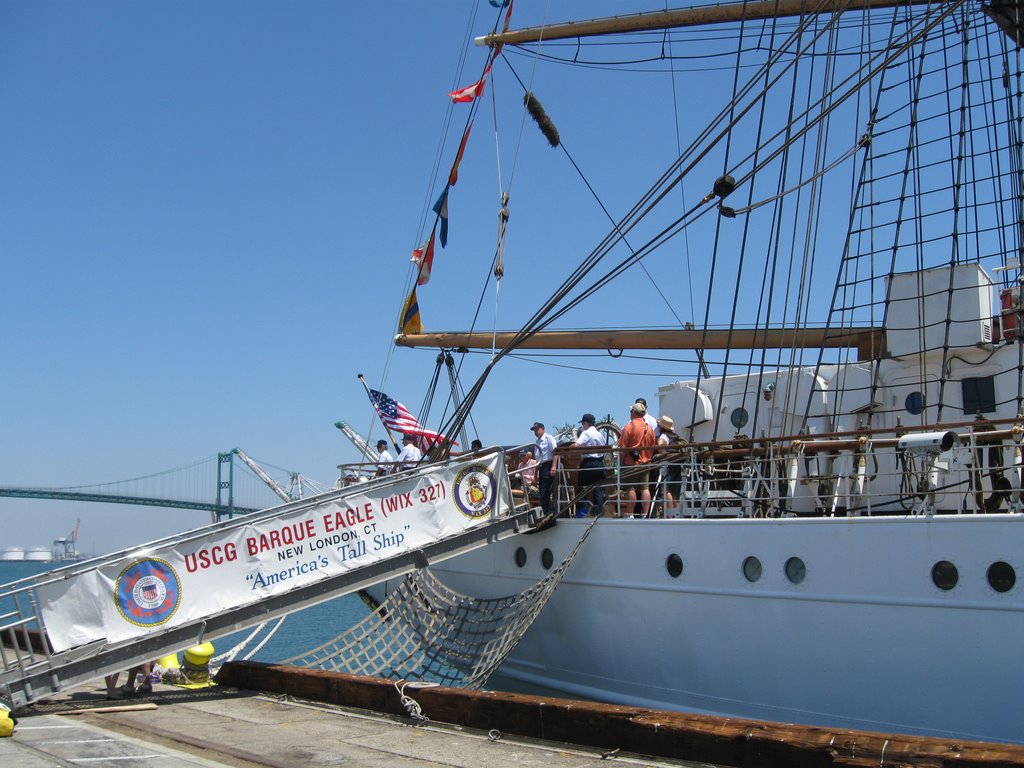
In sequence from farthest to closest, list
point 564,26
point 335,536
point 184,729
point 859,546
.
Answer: point 564,26 < point 335,536 < point 859,546 < point 184,729

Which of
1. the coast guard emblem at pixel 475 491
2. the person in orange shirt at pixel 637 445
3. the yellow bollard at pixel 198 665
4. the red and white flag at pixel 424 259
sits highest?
the red and white flag at pixel 424 259

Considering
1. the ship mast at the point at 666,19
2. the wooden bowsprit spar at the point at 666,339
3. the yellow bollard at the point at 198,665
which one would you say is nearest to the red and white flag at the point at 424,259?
the wooden bowsprit spar at the point at 666,339

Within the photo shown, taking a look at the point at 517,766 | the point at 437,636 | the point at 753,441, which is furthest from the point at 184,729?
the point at 753,441

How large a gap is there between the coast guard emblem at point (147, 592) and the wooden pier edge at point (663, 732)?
65.8 inches

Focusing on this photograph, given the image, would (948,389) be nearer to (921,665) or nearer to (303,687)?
(921,665)

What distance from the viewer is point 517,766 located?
6953mm

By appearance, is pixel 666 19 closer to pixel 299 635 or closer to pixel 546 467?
pixel 546 467

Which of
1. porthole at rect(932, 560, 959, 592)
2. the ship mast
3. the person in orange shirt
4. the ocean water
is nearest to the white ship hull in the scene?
porthole at rect(932, 560, 959, 592)

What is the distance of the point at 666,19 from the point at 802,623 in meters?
13.6

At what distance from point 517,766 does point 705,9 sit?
16093 millimetres

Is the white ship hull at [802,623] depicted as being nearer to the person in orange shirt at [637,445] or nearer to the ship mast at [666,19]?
the person in orange shirt at [637,445]

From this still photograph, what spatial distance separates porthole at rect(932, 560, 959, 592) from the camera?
28.9 ft

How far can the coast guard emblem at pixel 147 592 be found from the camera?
10.1 meters

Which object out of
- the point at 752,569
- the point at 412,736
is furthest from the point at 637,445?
the point at 412,736
